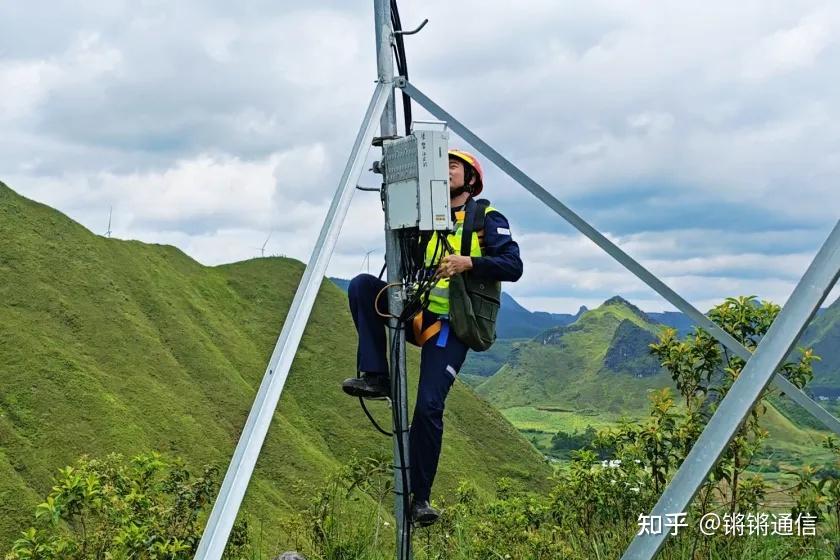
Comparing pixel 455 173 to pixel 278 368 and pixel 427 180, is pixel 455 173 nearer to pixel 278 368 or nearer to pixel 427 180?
pixel 427 180

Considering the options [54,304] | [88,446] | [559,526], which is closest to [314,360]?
[54,304]

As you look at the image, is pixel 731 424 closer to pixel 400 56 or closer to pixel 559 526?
pixel 400 56

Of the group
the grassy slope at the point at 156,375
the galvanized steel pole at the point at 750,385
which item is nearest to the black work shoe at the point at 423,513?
the galvanized steel pole at the point at 750,385

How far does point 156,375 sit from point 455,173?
79523mm

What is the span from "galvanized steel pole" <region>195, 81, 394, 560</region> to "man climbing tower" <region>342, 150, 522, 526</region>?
0.68 meters

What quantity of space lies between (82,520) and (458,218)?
3.56 m

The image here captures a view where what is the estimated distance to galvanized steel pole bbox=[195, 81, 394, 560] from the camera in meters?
3.29

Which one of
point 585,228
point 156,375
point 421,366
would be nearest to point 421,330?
point 421,366

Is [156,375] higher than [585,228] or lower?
lower

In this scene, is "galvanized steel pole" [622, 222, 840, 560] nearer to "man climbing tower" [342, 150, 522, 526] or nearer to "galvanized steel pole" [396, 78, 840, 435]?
"man climbing tower" [342, 150, 522, 526]

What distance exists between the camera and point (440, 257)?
15.3 ft

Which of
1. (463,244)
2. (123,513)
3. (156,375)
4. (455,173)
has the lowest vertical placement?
(123,513)

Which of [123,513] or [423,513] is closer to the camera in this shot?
[423,513]

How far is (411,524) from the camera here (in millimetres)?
4785
